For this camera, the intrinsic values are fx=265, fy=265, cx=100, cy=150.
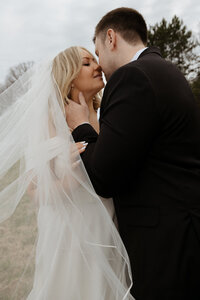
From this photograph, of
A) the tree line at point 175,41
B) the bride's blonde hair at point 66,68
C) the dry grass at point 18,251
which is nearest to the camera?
the dry grass at point 18,251

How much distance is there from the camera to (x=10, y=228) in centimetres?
176

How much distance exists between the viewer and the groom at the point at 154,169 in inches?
55.3

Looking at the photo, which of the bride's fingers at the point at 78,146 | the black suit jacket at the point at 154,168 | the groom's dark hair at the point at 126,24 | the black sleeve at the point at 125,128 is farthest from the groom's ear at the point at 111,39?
the bride's fingers at the point at 78,146

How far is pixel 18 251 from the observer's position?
174 centimetres

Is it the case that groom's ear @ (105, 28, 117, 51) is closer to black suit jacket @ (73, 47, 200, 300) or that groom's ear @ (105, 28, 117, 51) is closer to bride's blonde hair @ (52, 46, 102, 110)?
bride's blonde hair @ (52, 46, 102, 110)

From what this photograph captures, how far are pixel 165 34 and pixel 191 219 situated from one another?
81.9 ft

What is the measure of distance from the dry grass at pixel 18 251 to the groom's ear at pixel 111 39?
134 cm

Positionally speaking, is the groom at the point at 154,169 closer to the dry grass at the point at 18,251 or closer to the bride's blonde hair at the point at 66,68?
the dry grass at the point at 18,251

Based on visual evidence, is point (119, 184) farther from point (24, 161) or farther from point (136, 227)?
point (24, 161)

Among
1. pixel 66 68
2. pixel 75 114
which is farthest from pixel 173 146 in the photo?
pixel 66 68

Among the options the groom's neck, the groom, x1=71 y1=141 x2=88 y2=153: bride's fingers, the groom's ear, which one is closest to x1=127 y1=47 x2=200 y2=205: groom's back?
the groom

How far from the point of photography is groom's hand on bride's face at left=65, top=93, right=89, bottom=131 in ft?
6.68

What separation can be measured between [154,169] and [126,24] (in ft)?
4.20

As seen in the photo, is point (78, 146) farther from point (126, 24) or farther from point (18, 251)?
point (126, 24)
